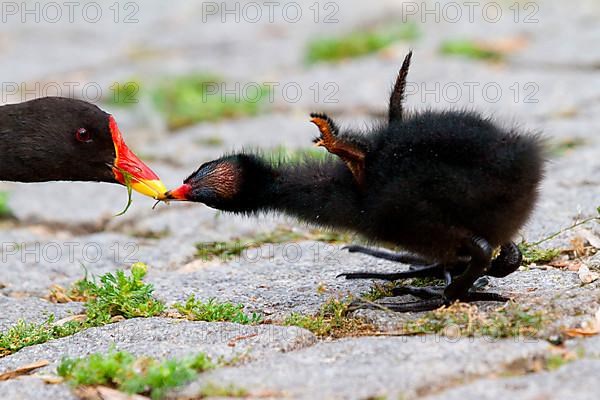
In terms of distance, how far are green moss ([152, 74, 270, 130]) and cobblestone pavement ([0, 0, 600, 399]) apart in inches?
7.2

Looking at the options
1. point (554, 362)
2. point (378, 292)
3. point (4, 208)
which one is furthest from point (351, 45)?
point (554, 362)

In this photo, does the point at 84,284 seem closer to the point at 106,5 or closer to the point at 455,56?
the point at 455,56

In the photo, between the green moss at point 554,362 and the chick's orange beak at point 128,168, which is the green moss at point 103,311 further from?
the green moss at point 554,362

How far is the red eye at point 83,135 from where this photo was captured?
468cm

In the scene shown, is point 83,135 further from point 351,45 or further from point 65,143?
point 351,45

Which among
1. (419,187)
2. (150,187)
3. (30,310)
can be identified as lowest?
(30,310)

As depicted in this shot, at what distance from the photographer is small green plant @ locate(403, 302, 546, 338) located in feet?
10.5

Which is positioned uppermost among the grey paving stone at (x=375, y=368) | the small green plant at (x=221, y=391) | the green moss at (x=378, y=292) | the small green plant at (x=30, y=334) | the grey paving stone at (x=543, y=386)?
the grey paving stone at (x=543, y=386)

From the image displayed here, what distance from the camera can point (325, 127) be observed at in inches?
138

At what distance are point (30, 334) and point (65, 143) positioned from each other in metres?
1.14

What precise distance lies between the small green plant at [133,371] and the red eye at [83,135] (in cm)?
170

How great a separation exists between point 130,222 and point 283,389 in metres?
3.40

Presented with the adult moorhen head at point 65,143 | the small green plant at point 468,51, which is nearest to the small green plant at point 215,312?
the adult moorhen head at point 65,143

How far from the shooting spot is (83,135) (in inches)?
184
